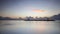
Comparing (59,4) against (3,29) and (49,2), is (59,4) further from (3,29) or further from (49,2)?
(3,29)

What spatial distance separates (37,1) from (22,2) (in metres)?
0.32

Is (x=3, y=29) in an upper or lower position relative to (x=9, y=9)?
lower

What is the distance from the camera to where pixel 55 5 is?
5.93 ft

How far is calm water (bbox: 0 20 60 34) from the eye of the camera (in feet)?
5.83

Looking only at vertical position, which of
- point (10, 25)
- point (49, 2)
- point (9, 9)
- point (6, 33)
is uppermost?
point (49, 2)

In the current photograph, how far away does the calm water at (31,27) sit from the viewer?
178cm

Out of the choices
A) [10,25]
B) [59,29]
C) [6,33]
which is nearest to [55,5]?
[59,29]

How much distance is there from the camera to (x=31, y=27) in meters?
1.80

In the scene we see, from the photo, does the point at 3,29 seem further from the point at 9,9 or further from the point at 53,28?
the point at 53,28

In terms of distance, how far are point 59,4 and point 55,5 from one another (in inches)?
3.3

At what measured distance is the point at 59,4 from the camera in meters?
1.80

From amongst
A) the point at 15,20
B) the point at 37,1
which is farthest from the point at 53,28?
the point at 15,20

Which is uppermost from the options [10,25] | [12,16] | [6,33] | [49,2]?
[49,2]

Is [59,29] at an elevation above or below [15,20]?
below
